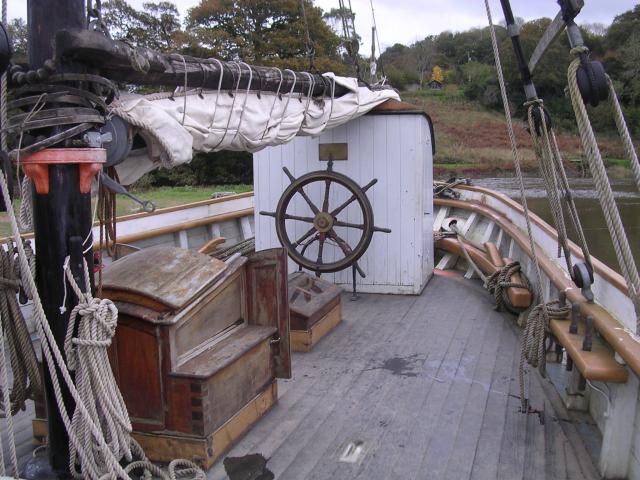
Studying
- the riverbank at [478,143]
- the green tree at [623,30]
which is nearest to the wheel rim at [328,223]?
the riverbank at [478,143]

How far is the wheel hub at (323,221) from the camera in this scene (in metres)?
4.56

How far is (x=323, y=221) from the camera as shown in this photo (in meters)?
4.57

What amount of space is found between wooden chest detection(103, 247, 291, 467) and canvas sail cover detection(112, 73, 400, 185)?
43cm

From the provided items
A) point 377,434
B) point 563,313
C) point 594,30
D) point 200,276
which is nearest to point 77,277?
point 200,276

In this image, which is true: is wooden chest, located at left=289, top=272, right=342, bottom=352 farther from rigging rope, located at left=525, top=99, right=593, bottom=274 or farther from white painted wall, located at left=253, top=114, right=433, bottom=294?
rigging rope, located at left=525, top=99, right=593, bottom=274

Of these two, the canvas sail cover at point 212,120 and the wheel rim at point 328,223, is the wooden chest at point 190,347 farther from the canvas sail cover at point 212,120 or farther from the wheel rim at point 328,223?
the wheel rim at point 328,223

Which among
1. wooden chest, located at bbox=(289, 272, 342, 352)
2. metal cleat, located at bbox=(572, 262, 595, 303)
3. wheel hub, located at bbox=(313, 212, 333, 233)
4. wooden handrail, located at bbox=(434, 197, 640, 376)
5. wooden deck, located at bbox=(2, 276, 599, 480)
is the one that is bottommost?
wooden deck, located at bbox=(2, 276, 599, 480)

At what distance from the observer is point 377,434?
2.62 metres

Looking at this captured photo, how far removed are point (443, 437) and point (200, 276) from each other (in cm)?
121

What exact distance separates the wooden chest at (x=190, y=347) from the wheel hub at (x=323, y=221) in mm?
1809

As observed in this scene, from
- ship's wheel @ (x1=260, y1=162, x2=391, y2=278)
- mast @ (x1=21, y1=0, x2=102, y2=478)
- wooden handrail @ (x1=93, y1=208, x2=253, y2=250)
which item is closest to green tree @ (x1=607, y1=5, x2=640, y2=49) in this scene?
wooden handrail @ (x1=93, y1=208, x2=253, y2=250)

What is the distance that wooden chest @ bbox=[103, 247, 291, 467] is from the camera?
7.38 feet

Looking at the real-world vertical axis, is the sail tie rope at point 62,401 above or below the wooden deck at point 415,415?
above

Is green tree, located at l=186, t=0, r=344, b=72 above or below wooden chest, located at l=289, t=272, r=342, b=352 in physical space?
above
